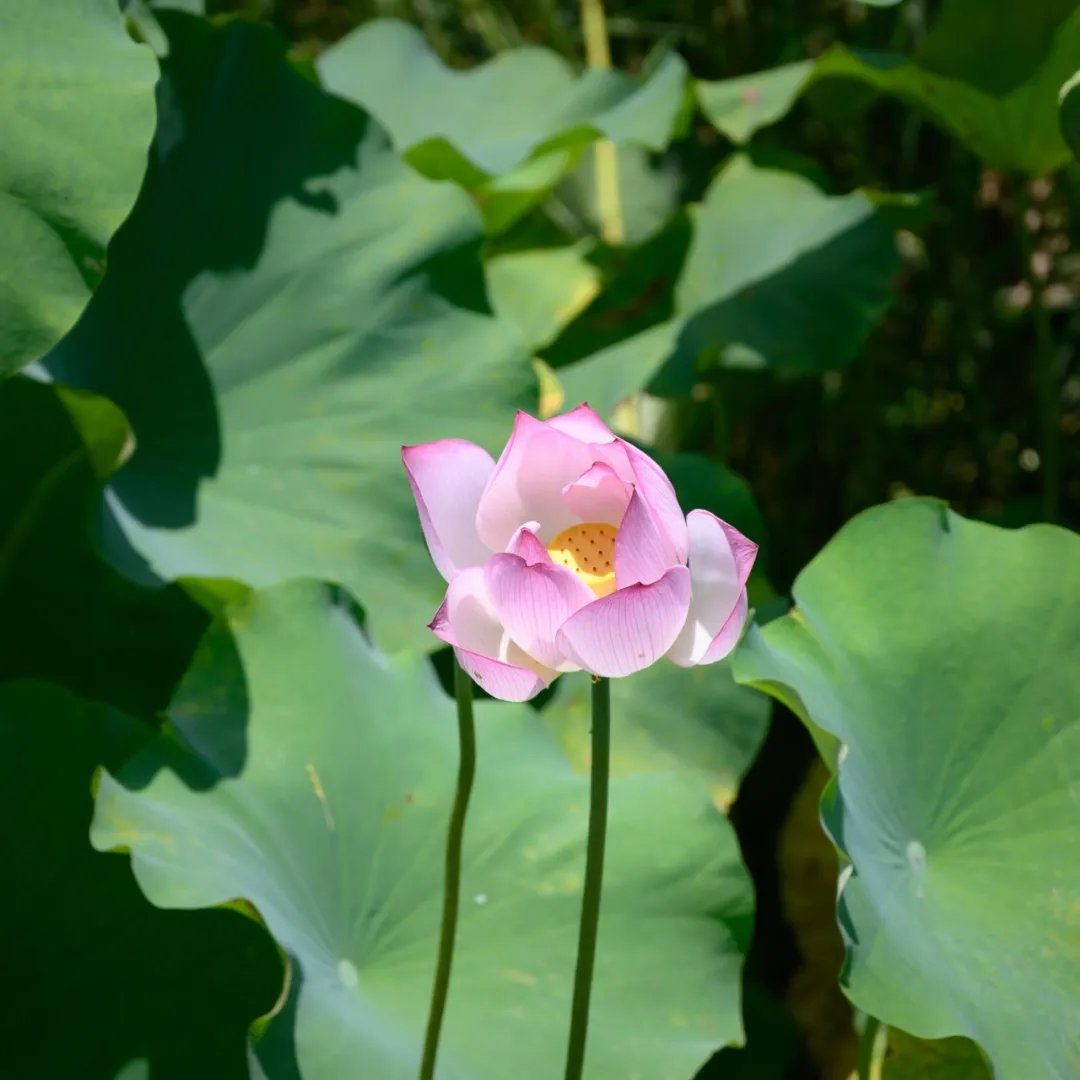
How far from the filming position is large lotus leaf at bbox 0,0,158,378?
0.92 m

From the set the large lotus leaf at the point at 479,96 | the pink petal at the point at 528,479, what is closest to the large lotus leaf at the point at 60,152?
the pink petal at the point at 528,479

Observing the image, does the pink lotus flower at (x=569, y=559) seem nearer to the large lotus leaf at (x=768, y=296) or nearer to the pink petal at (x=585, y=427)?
the pink petal at (x=585, y=427)

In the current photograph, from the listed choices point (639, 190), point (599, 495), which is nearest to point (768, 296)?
point (639, 190)

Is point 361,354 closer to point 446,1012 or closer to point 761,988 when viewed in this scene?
point 446,1012

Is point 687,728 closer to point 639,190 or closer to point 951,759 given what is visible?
point 951,759

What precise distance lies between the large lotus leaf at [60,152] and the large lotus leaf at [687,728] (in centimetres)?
61

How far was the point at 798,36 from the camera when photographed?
1.92m

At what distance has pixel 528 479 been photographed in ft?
2.01

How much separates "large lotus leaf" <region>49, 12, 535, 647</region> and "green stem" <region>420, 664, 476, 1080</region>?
1.66ft

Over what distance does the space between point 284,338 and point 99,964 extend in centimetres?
61

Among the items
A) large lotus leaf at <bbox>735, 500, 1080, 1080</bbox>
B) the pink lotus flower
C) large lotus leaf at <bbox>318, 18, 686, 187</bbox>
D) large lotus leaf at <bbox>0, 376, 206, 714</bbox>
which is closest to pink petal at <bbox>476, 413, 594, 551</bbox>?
the pink lotus flower

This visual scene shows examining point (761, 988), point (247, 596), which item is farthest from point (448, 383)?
point (761, 988)

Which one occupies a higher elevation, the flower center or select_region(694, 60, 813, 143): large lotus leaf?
the flower center

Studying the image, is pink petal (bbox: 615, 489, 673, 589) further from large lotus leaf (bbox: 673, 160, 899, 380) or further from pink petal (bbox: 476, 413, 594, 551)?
large lotus leaf (bbox: 673, 160, 899, 380)
